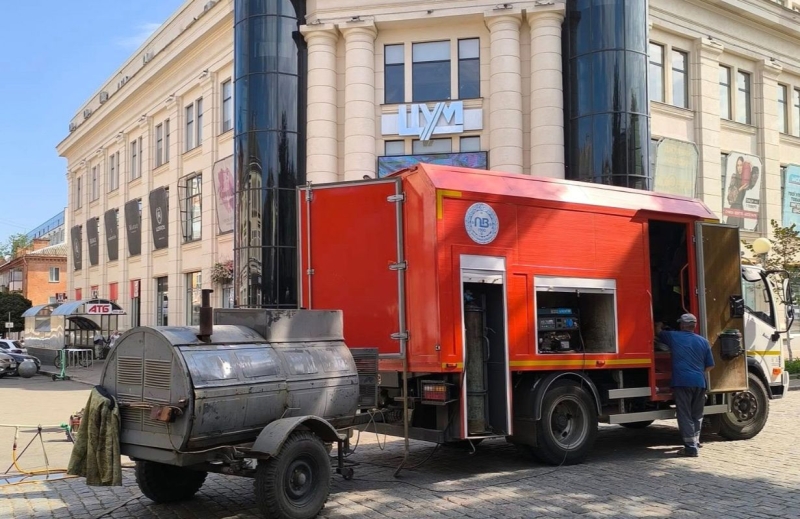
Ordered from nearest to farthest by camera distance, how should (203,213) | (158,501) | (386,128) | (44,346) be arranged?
(158,501), (386,128), (203,213), (44,346)

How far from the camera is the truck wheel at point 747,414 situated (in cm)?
1117

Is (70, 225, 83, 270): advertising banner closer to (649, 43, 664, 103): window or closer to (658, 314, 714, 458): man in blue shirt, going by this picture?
(649, 43, 664, 103): window

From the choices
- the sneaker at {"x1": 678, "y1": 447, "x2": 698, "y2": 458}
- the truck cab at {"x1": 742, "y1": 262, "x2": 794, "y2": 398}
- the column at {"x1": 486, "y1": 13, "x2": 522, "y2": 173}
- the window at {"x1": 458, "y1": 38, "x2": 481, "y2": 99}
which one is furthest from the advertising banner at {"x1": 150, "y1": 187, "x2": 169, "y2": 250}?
the sneaker at {"x1": 678, "y1": 447, "x2": 698, "y2": 458}

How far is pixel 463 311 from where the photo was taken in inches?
340

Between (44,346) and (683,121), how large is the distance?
3105 cm

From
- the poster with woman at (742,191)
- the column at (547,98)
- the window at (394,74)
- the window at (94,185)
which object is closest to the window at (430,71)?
the window at (394,74)

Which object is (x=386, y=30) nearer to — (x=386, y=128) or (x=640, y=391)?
(x=386, y=128)

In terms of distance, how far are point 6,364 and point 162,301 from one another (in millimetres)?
7001

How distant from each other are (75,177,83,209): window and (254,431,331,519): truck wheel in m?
48.3

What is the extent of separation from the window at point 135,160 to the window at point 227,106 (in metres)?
11.8

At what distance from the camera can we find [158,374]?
21.7 ft

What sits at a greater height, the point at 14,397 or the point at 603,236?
the point at 603,236

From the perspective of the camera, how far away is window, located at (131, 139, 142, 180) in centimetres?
3934

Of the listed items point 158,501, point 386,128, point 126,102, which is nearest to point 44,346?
point 126,102
